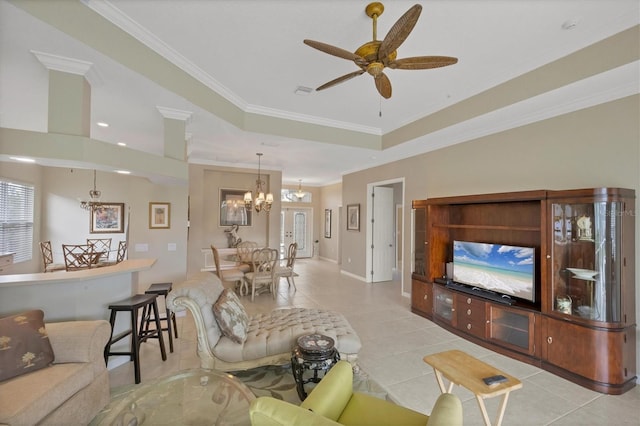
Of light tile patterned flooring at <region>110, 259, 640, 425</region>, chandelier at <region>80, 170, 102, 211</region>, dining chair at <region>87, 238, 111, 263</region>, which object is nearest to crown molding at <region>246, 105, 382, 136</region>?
light tile patterned flooring at <region>110, 259, 640, 425</region>

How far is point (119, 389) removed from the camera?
2.53 metres

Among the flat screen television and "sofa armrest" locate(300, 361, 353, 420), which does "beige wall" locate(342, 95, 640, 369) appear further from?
"sofa armrest" locate(300, 361, 353, 420)

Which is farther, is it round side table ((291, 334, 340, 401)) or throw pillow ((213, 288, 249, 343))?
throw pillow ((213, 288, 249, 343))

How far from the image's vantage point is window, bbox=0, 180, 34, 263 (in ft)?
17.3

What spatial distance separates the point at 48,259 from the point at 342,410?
24.3ft

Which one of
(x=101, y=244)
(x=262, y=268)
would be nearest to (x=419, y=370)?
(x=262, y=268)

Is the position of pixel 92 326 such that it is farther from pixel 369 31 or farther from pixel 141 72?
pixel 369 31

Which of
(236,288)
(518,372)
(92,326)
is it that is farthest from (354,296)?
(92,326)

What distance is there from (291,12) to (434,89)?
2.18 metres

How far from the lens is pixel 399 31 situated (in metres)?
1.80

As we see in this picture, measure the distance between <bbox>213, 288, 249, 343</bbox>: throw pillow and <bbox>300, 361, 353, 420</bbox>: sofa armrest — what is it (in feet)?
4.24

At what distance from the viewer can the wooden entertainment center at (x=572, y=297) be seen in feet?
8.41

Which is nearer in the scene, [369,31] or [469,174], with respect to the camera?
[369,31]

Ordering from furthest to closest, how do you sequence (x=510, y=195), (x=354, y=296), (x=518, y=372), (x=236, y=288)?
(x=236, y=288)
(x=354, y=296)
(x=510, y=195)
(x=518, y=372)
